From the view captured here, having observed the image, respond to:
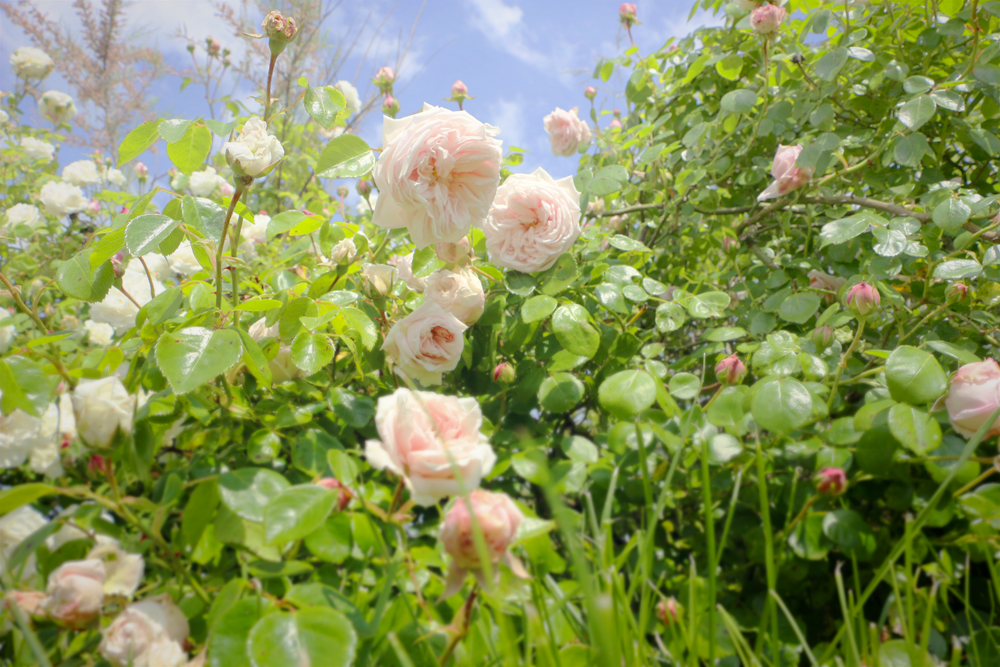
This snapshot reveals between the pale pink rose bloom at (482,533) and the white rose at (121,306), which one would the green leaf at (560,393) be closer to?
the pale pink rose bloom at (482,533)

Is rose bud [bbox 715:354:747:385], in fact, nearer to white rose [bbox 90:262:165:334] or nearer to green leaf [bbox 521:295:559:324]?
green leaf [bbox 521:295:559:324]

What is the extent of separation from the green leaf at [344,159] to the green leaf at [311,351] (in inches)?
7.9

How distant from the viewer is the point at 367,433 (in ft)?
2.33

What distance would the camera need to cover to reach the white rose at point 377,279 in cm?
76

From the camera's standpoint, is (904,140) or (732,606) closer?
(732,606)

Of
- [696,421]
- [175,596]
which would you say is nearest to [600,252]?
[696,421]

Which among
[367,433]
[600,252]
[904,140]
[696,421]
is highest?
[904,140]

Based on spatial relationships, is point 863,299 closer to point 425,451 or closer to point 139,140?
point 425,451

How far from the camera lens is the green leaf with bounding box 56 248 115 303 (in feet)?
2.02

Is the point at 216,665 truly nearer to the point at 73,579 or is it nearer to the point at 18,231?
the point at 73,579

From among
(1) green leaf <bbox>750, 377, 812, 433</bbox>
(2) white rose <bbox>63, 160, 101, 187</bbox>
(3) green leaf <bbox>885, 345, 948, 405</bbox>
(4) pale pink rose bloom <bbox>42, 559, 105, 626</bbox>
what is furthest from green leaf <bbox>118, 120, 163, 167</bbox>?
(2) white rose <bbox>63, 160, 101, 187</bbox>

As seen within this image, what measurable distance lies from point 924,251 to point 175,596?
1.06 metres

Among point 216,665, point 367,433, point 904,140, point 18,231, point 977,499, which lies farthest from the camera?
point 18,231

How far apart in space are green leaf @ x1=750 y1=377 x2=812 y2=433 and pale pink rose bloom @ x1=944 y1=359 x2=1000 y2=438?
6.5 inches
